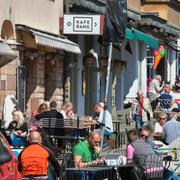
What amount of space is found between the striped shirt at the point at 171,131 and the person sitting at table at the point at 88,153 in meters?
5.52

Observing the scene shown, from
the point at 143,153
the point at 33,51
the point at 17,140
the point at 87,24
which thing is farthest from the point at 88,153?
the point at 33,51

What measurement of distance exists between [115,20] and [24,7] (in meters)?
5.05

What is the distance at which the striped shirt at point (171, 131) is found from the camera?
18453 millimetres

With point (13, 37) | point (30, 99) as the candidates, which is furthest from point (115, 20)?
point (30, 99)

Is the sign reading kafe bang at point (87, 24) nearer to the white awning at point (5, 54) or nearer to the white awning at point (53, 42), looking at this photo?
the white awning at point (53, 42)

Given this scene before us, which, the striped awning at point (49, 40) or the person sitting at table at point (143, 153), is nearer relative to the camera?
the person sitting at table at point (143, 153)

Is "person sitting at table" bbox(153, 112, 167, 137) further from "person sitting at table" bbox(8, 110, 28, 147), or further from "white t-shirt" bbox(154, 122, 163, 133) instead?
"person sitting at table" bbox(8, 110, 28, 147)

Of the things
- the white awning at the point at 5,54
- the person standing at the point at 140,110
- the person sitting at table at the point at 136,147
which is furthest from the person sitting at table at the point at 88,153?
the person standing at the point at 140,110

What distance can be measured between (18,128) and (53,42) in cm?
471

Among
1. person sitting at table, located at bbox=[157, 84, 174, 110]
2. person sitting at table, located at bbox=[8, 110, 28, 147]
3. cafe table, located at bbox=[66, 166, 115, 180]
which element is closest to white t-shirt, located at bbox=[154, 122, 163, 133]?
person sitting at table, located at bbox=[8, 110, 28, 147]

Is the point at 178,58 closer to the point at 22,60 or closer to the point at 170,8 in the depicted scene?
the point at 170,8

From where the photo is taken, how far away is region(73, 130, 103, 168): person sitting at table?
12883mm

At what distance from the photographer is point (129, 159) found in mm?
13703

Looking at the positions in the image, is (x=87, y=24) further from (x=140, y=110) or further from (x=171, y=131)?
(x=140, y=110)
